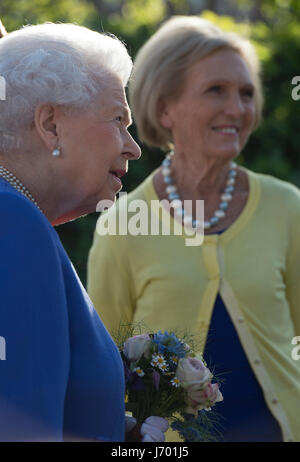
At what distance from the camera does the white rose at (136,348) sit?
2309 mm

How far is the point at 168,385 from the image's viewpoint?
227cm

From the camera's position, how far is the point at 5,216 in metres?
1.87

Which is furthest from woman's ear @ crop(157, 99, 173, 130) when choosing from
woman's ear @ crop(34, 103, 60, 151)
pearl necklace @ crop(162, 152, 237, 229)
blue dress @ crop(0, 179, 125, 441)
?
blue dress @ crop(0, 179, 125, 441)

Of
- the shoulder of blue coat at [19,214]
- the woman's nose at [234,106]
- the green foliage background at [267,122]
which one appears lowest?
the green foliage background at [267,122]

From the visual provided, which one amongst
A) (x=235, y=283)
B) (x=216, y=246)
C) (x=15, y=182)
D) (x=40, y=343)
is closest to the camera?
(x=40, y=343)

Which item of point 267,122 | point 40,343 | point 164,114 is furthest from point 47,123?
point 267,122

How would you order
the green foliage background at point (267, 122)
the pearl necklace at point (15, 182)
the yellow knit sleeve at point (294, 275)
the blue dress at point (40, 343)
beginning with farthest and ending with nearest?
the green foliage background at point (267, 122)
the yellow knit sleeve at point (294, 275)
the pearl necklace at point (15, 182)
the blue dress at point (40, 343)

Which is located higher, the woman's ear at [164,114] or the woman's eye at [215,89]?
the woman's eye at [215,89]

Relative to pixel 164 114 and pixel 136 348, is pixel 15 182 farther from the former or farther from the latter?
pixel 164 114

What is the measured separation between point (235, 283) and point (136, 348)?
1248 millimetres

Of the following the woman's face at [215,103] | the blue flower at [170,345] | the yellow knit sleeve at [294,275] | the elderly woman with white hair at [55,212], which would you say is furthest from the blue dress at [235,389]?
the elderly woman with white hair at [55,212]

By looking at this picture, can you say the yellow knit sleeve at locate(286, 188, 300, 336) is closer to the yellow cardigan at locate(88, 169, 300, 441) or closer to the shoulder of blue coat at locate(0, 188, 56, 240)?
the yellow cardigan at locate(88, 169, 300, 441)

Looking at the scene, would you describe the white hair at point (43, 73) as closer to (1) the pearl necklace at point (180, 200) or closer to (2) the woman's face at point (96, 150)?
(2) the woman's face at point (96, 150)
